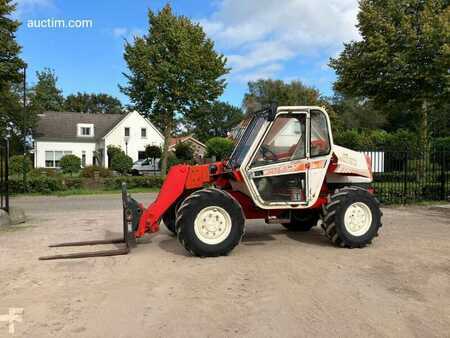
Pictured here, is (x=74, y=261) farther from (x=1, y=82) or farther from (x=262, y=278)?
(x=1, y=82)

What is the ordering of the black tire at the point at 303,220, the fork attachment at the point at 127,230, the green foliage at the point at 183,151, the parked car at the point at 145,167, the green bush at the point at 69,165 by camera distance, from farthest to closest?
the green foliage at the point at 183,151 → the parked car at the point at 145,167 → the green bush at the point at 69,165 → the black tire at the point at 303,220 → the fork attachment at the point at 127,230

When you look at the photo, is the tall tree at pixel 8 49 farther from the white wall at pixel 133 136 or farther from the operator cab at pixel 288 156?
the white wall at pixel 133 136

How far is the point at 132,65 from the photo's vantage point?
29922 millimetres

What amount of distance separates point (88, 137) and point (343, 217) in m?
47.2

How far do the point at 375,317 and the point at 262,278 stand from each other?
1.71 meters

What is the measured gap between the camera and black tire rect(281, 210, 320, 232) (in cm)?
897

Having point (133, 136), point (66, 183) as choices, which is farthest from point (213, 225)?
point (133, 136)

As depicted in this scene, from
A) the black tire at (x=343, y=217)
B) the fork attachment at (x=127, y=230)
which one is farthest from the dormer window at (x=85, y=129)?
the black tire at (x=343, y=217)

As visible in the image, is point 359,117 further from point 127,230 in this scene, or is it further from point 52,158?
point 127,230

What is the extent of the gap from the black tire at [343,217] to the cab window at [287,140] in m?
0.96

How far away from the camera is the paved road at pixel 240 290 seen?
4223 millimetres

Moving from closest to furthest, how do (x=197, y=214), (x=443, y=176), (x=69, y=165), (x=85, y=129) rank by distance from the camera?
(x=197, y=214) < (x=443, y=176) < (x=69, y=165) < (x=85, y=129)

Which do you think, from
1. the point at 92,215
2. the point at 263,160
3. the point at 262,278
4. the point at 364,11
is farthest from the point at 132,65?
the point at 262,278

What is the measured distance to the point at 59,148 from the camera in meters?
48.6
